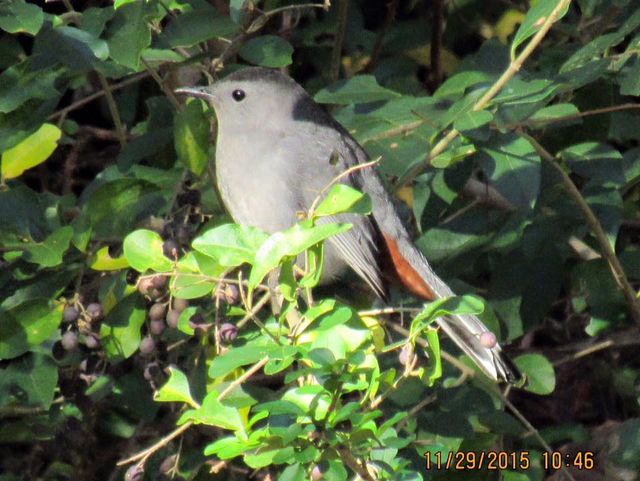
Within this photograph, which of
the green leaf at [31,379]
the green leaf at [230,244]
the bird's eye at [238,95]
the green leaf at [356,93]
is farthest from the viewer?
the bird's eye at [238,95]

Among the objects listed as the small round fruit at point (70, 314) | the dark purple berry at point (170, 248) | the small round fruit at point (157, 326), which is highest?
the dark purple berry at point (170, 248)

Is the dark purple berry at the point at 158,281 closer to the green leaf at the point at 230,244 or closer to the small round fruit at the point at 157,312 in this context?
the small round fruit at the point at 157,312

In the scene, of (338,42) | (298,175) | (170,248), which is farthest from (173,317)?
(338,42)

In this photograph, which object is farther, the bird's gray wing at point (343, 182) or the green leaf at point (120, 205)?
the bird's gray wing at point (343, 182)

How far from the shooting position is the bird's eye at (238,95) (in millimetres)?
4027

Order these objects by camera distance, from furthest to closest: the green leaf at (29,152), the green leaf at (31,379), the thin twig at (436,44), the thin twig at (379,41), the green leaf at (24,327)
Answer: the thin twig at (436,44), the thin twig at (379,41), the green leaf at (29,152), the green leaf at (31,379), the green leaf at (24,327)

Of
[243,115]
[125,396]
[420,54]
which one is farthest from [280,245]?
[420,54]

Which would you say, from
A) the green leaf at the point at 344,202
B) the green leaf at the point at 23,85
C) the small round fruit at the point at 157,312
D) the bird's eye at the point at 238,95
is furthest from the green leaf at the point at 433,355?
the bird's eye at the point at 238,95

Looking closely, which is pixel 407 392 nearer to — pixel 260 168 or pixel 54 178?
pixel 260 168

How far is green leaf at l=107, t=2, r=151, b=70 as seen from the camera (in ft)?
10.2

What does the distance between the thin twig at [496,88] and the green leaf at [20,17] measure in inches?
42.9

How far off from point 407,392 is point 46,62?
1.39 m

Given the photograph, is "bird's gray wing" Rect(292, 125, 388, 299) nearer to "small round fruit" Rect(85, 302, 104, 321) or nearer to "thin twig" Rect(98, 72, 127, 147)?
"thin twig" Rect(98, 72, 127, 147)

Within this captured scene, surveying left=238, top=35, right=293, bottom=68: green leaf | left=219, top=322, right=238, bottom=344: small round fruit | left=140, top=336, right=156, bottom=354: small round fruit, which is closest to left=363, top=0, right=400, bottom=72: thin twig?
left=238, top=35, right=293, bottom=68: green leaf
